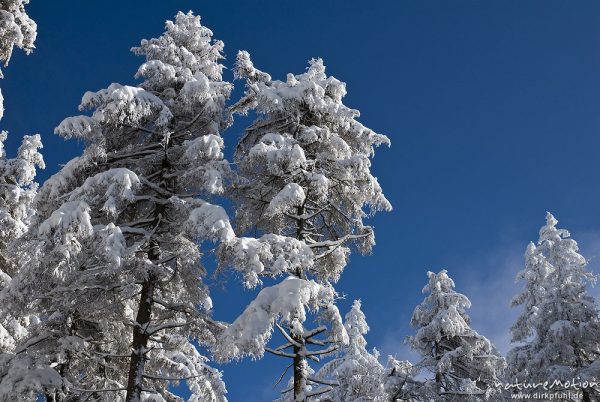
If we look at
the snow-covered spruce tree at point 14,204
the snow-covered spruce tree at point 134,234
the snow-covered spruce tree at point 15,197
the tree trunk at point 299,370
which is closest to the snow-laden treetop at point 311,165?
the snow-covered spruce tree at point 134,234

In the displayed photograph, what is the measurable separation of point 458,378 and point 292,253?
45.8ft

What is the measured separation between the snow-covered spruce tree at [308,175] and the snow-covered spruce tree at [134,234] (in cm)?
125

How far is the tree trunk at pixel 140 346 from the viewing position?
1107 centimetres

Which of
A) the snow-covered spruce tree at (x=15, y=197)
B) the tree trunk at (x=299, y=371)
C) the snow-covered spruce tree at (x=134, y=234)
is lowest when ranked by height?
the tree trunk at (x=299, y=371)

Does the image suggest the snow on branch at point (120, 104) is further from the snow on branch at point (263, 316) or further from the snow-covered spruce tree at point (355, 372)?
the snow-covered spruce tree at point (355, 372)

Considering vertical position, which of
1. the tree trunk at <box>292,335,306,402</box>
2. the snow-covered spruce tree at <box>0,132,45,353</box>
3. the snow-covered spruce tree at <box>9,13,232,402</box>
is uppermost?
→ the snow-covered spruce tree at <box>0,132,45,353</box>

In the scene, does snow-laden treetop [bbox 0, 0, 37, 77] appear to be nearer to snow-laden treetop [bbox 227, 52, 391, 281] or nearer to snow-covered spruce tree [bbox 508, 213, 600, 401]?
snow-laden treetop [bbox 227, 52, 391, 281]

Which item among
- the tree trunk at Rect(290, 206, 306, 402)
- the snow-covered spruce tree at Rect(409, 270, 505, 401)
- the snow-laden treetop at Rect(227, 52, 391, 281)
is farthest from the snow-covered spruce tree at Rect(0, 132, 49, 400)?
the snow-covered spruce tree at Rect(409, 270, 505, 401)

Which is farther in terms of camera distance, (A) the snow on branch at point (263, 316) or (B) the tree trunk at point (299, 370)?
(B) the tree trunk at point (299, 370)

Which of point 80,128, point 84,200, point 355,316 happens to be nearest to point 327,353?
point 84,200

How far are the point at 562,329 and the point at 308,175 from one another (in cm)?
1384

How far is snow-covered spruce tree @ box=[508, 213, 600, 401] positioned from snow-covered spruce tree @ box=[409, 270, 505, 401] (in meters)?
1.34

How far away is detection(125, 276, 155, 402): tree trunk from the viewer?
11.1 meters

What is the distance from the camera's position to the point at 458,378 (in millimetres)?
20906
